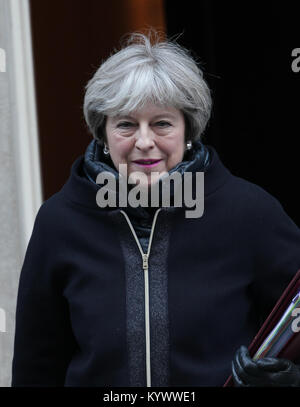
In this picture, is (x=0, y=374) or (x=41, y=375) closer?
(x=41, y=375)

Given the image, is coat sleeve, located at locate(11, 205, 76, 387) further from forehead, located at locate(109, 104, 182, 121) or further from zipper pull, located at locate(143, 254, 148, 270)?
forehead, located at locate(109, 104, 182, 121)

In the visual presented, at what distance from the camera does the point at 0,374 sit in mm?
3498

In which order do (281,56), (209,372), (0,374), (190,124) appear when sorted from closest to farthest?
(209,372)
(190,124)
(0,374)
(281,56)

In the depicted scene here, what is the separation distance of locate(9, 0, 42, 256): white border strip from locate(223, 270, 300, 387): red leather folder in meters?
1.54

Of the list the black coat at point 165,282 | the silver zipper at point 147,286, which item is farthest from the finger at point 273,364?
the silver zipper at point 147,286

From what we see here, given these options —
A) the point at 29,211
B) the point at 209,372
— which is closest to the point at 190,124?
the point at 209,372

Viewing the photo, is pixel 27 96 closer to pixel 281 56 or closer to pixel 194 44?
pixel 194 44

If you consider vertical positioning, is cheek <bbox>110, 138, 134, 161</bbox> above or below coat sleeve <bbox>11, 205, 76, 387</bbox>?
above

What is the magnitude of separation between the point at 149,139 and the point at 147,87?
129mm

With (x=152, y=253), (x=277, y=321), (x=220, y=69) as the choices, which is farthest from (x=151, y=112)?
(x=220, y=69)

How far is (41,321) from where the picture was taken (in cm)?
249

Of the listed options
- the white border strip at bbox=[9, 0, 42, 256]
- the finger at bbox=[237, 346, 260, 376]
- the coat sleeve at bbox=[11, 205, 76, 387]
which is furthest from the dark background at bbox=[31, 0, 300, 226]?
the finger at bbox=[237, 346, 260, 376]

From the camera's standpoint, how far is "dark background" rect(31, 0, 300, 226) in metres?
3.77

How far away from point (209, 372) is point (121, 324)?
0.24 m
